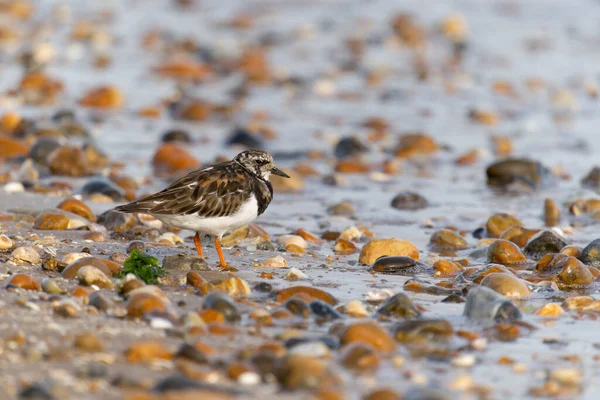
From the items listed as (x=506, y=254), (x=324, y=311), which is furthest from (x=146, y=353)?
(x=506, y=254)

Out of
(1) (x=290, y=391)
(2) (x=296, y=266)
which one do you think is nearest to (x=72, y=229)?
(2) (x=296, y=266)

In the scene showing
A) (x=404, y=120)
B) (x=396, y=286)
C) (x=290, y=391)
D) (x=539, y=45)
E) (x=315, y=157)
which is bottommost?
(x=290, y=391)

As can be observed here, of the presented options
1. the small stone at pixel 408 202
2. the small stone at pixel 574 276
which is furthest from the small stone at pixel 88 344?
the small stone at pixel 408 202

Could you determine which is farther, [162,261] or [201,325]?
[162,261]

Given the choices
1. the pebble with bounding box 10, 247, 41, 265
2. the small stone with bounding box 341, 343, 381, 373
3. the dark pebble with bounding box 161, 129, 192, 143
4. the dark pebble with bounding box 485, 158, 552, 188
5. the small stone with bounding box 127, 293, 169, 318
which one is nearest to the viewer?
the small stone with bounding box 341, 343, 381, 373

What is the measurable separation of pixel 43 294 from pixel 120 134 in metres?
6.56

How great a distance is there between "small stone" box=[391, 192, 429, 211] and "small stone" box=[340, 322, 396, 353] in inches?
159

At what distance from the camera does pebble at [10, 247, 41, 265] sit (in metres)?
5.35

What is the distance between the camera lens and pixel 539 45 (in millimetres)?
16516

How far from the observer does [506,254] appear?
6.30 meters

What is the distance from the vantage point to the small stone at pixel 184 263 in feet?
18.2

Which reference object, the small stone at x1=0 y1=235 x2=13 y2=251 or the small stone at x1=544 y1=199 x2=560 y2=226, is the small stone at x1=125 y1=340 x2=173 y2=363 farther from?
the small stone at x1=544 y1=199 x2=560 y2=226

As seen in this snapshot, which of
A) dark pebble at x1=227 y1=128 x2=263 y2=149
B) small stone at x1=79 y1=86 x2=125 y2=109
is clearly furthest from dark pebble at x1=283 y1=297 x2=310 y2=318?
small stone at x1=79 y1=86 x2=125 y2=109

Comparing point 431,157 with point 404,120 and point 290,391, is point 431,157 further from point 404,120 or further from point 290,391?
point 290,391
